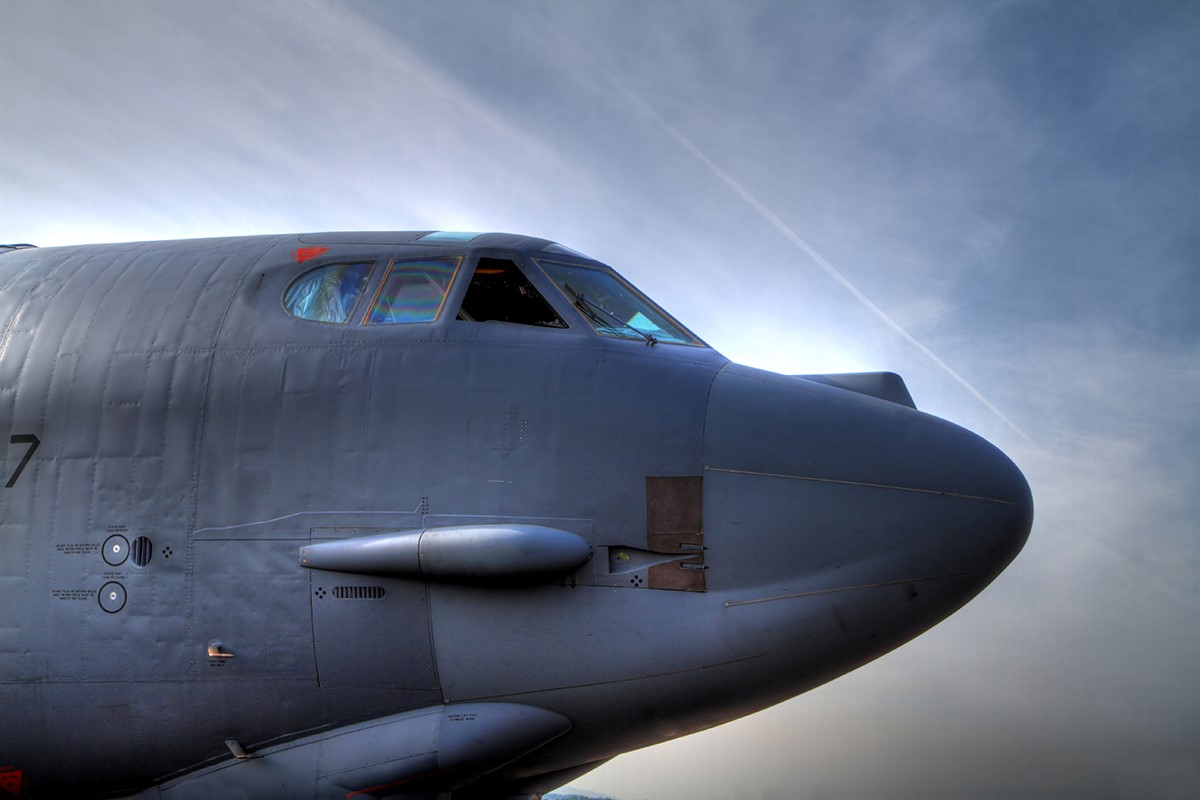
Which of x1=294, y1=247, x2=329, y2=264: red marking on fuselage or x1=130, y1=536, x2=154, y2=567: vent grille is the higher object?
x1=294, y1=247, x2=329, y2=264: red marking on fuselage

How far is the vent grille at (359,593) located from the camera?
20.1ft

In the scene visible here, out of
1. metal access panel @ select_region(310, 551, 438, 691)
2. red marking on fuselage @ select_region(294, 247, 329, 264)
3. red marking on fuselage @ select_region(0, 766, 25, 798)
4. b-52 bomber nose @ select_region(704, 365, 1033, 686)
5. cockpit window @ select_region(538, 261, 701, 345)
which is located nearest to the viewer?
b-52 bomber nose @ select_region(704, 365, 1033, 686)

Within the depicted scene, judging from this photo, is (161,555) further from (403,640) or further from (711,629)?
(711,629)

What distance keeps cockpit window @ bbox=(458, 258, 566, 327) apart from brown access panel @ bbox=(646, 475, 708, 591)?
136 centimetres

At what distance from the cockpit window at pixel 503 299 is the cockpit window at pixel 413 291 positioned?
18cm

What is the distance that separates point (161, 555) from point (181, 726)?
107cm

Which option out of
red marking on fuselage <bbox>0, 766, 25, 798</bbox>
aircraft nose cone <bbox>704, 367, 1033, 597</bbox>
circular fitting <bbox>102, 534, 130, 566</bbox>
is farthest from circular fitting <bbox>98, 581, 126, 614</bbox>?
aircraft nose cone <bbox>704, 367, 1033, 597</bbox>

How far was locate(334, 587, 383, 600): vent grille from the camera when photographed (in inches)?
242

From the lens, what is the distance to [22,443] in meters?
6.98

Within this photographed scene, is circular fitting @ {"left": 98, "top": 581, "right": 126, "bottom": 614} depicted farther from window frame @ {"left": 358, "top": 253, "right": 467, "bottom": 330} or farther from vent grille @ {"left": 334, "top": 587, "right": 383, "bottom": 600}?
window frame @ {"left": 358, "top": 253, "right": 467, "bottom": 330}

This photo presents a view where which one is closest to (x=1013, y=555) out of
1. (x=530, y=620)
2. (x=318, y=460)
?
(x=530, y=620)

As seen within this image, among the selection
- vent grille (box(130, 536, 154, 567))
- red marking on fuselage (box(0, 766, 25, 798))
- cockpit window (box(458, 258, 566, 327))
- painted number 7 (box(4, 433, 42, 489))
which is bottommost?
red marking on fuselage (box(0, 766, 25, 798))

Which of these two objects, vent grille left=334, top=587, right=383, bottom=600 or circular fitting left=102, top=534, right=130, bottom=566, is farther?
circular fitting left=102, top=534, right=130, bottom=566

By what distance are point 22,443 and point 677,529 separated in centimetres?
448
